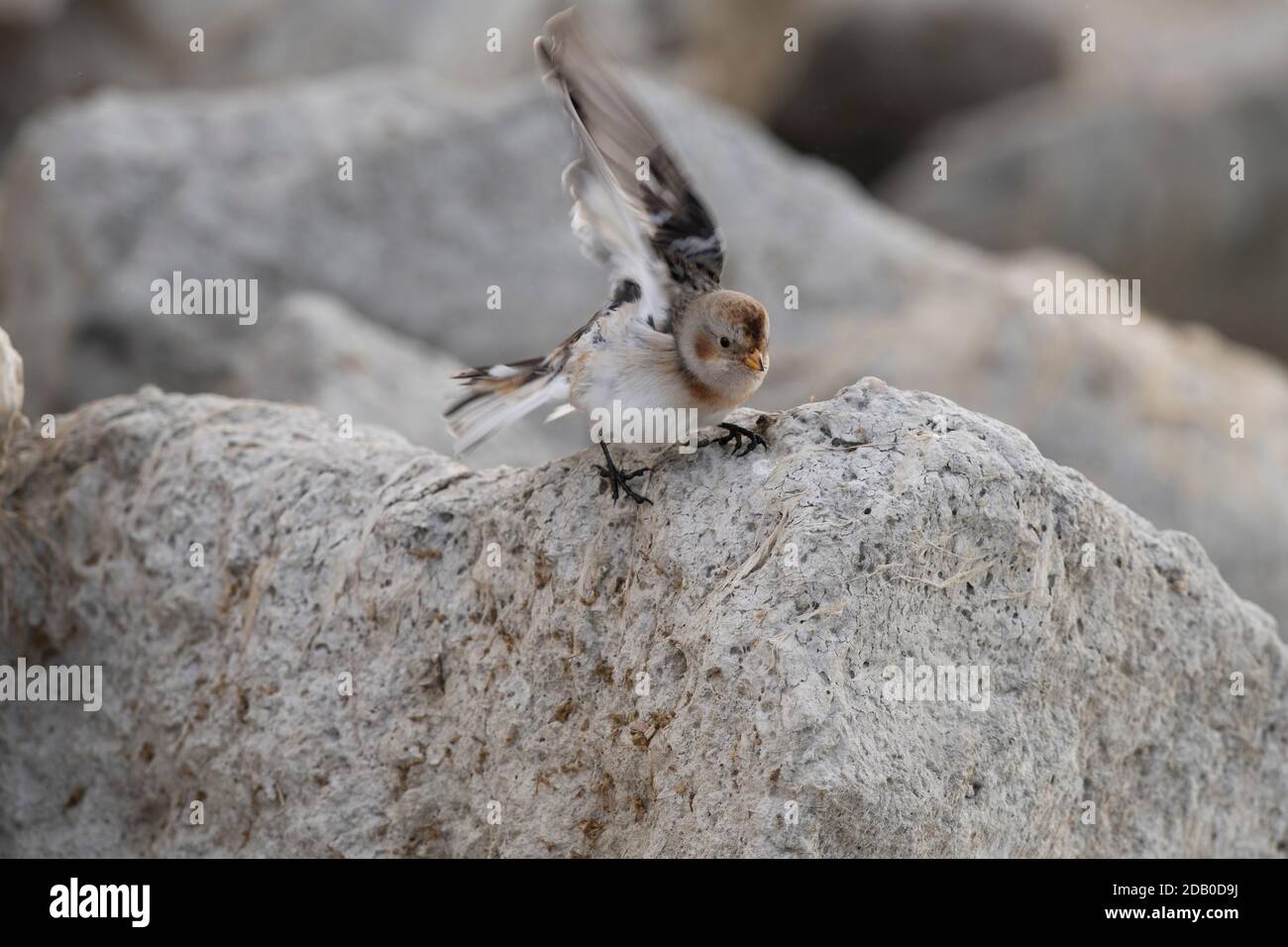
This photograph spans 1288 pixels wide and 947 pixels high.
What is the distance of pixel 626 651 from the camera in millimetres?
3963

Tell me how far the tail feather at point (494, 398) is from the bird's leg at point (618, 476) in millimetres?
395

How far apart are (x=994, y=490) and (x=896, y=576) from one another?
14.4 inches

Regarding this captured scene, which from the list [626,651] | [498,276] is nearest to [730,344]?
[626,651]

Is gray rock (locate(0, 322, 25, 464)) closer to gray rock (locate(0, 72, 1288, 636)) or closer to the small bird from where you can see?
the small bird

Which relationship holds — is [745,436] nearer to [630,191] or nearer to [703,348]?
[703,348]

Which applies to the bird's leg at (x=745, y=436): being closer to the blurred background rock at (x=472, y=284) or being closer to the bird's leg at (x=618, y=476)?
the bird's leg at (x=618, y=476)

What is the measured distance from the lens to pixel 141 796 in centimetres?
485

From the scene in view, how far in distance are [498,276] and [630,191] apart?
5.18 metres

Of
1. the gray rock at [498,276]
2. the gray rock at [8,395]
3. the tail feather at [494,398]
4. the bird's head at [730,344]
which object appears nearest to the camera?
the bird's head at [730,344]

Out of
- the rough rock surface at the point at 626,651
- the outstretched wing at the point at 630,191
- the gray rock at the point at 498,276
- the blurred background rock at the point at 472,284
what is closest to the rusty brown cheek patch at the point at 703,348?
the outstretched wing at the point at 630,191

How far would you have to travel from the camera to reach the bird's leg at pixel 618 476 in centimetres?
407

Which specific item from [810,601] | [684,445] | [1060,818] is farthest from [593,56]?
[1060,818]

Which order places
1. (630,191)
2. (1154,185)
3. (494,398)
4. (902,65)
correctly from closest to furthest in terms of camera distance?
(630,191), (494,398), (1154,185), (902,65)

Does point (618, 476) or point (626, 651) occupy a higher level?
point (618, 476)
